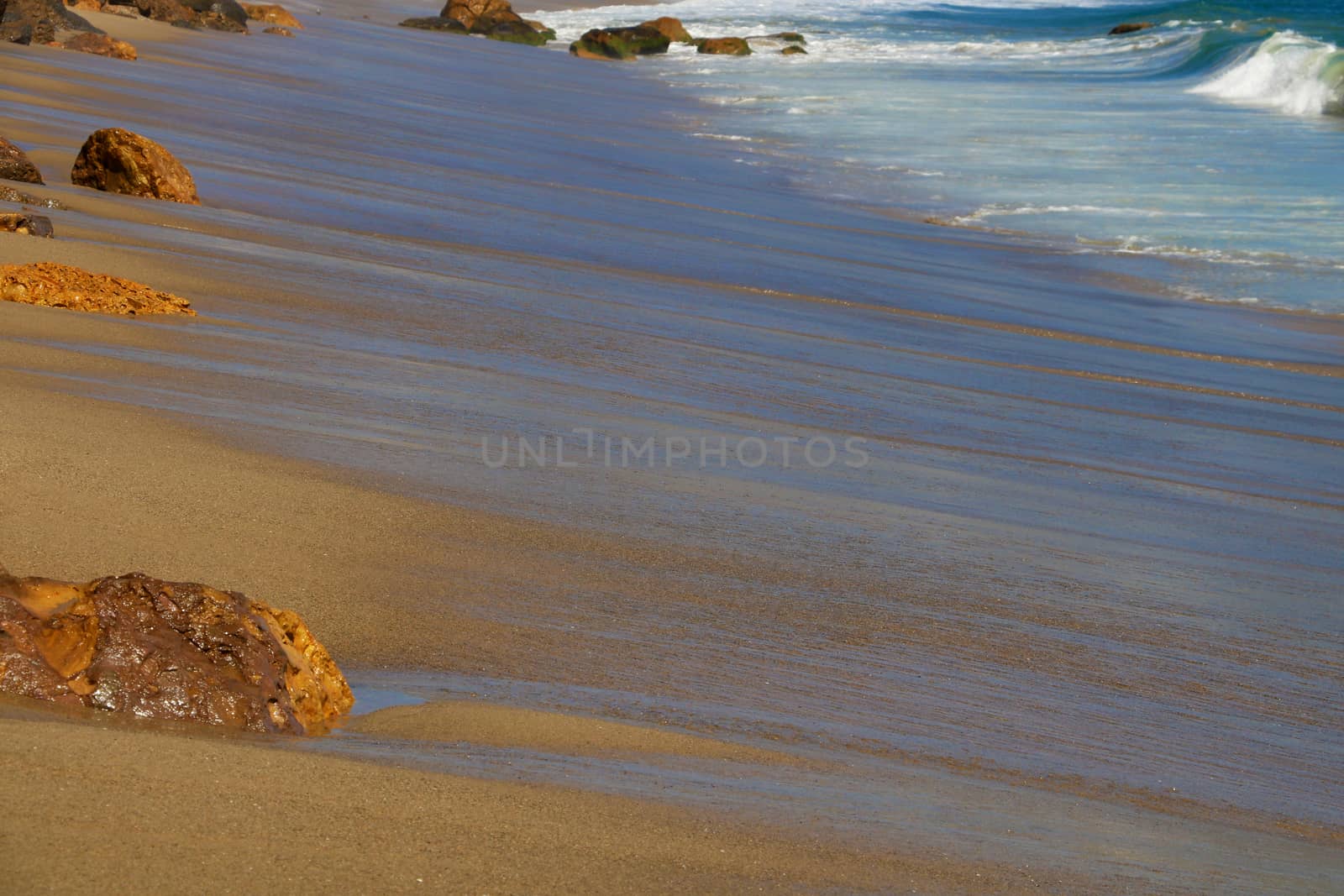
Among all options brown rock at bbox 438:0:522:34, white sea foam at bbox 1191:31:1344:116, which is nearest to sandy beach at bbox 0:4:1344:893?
white sea foam at bbox 1191:31:1344:116

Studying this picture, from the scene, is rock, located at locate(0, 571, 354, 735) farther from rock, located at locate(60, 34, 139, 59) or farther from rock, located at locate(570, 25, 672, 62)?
rock, located at locate(570, 25, 672, 62)

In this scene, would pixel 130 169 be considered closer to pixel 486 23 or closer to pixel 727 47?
pixel 727 47

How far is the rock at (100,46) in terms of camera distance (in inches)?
582

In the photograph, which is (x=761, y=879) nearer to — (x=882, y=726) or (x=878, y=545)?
(x=882, y=726)

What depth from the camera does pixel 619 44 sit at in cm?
3088

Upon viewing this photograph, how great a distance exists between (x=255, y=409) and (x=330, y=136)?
306 inches

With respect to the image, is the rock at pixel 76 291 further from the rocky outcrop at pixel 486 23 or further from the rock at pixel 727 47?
the rock at pixel 727 47

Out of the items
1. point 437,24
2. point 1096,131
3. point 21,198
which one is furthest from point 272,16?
point 21,198

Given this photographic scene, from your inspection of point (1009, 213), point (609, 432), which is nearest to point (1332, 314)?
point (1009, 213)

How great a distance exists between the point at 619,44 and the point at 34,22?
17588mm

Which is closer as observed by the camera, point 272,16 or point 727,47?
point 272,16

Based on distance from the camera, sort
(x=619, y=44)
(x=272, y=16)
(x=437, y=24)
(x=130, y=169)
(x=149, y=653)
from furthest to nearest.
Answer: (x=437, y=24), (x=619, y=44), (x=272, y=16), (x=130, y=169), (x=149, y=653)

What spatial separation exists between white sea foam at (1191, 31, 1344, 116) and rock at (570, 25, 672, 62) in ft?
38.2

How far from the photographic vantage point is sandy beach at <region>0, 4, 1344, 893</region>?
2.34 meters
